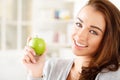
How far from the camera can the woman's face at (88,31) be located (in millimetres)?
1095

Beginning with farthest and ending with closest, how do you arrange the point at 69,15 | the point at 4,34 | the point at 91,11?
the point at 69,15, the point at 4,34, the point at 91,11

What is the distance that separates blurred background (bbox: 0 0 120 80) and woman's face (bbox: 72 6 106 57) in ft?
6.97

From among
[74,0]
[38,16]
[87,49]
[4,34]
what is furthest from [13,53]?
[87,49]

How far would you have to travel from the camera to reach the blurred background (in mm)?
3395

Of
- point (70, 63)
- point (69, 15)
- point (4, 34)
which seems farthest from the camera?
point (69, 15)

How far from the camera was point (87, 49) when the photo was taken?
1.12 m

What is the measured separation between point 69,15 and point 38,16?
0.45m

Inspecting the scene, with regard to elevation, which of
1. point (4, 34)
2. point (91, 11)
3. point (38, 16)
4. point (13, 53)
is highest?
point (91, 11)

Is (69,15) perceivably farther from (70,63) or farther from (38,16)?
(70,63)

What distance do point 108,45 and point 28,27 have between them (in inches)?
99.9

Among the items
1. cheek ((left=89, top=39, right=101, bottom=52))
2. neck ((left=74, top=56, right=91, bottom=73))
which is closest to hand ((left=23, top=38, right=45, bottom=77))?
neck ((left=74, top=56, right=91, bottom=73))

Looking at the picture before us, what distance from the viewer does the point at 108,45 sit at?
1.14 meters

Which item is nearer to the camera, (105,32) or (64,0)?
(105,32)

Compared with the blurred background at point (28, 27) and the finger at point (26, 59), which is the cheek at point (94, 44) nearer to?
the finger at point (26, 59)
